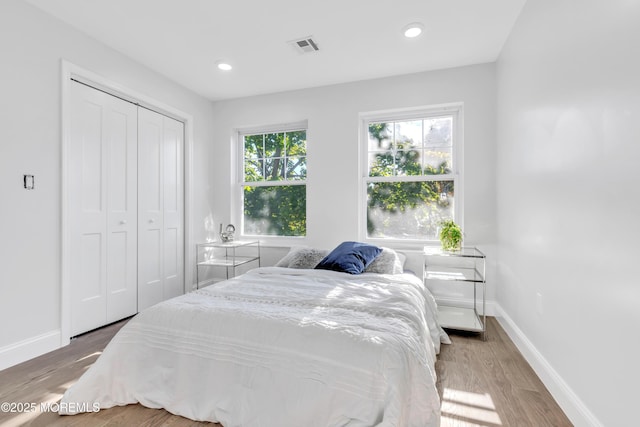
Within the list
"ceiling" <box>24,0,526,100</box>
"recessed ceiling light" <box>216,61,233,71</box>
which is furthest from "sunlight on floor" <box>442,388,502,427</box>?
"recessed ceiling light" <box>216,61,233,71</box>

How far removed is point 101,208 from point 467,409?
3168 mm

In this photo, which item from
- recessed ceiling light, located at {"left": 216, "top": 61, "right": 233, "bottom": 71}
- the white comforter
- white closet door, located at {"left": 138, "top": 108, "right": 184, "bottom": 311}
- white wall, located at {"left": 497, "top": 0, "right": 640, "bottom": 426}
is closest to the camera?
white wall, located at {"left": 497, "top": 0, "right": 640, "bottom": 426}

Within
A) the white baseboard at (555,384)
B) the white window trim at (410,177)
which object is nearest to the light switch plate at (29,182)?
the white window trim at (410,177)

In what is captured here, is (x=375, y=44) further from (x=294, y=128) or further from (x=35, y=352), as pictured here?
(x=35, y=352)

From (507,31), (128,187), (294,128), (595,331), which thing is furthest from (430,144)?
(128,187)

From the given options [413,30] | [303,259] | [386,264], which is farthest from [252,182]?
[413,30]

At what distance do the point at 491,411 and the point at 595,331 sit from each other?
67 centimetres

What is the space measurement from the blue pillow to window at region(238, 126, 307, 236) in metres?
1.04

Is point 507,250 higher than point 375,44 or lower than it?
lower

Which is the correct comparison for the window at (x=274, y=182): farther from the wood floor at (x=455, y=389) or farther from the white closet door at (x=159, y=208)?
the wood floor at (x=455, y=389)

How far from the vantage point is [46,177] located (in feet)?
7.54

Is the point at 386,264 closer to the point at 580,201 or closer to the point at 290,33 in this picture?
the point at 580,201

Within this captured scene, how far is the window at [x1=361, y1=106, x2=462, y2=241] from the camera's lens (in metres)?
3.30

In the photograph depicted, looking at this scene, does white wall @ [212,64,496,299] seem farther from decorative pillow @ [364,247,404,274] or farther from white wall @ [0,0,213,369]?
white wall @ [0,0,213,369]
